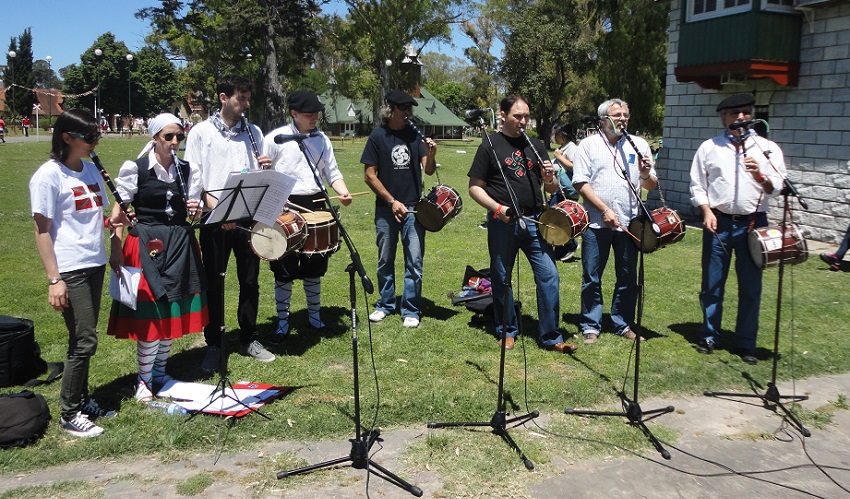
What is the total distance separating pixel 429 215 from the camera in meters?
6.73

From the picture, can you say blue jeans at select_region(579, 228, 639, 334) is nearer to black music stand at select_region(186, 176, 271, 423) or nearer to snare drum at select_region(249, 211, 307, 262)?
snare drum at select_region(249, 211, 307, 262)

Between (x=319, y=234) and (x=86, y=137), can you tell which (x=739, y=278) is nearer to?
(x=319, y=234)

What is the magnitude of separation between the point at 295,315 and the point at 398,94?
2676 mm

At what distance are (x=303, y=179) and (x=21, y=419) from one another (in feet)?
Answer: 9.85

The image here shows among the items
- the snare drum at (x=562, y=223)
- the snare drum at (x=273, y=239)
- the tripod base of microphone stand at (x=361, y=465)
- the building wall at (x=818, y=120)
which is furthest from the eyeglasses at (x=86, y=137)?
the building wall at (x=818, y=120)

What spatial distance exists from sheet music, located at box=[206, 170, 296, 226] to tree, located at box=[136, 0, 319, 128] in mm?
40832

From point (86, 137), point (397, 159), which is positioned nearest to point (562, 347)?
point (397, 159)

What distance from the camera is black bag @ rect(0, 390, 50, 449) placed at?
432cm

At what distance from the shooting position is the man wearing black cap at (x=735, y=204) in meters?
6.07

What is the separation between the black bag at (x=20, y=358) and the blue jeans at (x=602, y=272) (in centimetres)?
486

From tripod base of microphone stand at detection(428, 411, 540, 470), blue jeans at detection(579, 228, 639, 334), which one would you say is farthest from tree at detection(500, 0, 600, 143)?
tripod base of microphone stand at detection(428, 411, 540, 470)

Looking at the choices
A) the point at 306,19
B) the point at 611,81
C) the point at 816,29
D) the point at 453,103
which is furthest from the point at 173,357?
the point at 453,103

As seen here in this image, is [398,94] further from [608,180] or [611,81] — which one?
[611,81]

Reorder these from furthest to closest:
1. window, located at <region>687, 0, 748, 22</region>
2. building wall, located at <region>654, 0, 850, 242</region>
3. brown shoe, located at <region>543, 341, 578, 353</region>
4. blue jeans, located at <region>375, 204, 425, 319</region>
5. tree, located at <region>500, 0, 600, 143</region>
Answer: tree, located at <region>500, 0, 600, 143</region> → window, located at <region>687, 0, 748, 22</region> → building wall, located at <region>654, 0, 850, 242</region> → blue jeans, located at <region>375, 204, 425, 319</region> → brown shoe, located at <region>543, 341, 578, 353</region>
